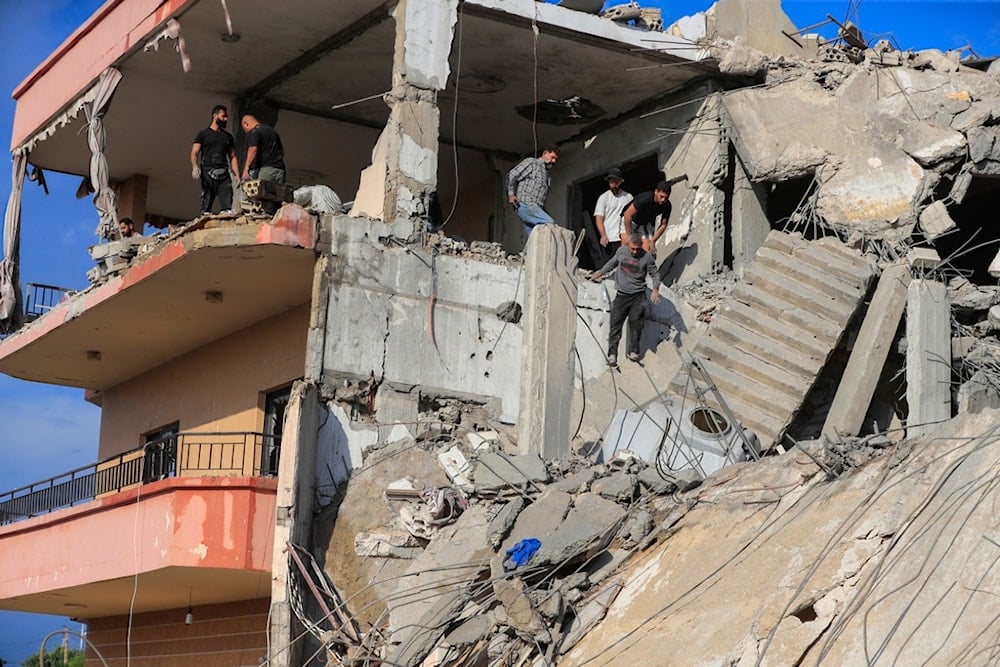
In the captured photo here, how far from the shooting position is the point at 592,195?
22.3 meters

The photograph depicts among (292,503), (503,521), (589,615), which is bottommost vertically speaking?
(589,615)

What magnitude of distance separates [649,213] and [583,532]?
24.1 ft

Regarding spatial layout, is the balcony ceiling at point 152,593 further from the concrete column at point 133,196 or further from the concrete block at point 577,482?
the concrete column at point 133,196

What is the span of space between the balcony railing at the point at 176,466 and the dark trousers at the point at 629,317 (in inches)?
162

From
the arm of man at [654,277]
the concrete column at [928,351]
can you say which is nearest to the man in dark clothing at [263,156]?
the arm of man at [654,277]

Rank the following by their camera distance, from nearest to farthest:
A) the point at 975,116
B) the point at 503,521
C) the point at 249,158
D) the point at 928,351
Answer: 1. the point at 503,521
2. the point at 928,351
3. the point at 249,158
4. the point at 975,116

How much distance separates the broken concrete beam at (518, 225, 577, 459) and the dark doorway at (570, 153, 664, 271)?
Result: 4458 mm

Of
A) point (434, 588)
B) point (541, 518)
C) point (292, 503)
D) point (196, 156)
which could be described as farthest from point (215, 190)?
point (541, 518)

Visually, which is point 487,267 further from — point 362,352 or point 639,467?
point 639,467

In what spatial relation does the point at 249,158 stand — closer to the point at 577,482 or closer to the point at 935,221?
the point at 577,482

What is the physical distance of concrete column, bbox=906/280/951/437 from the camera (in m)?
16.5

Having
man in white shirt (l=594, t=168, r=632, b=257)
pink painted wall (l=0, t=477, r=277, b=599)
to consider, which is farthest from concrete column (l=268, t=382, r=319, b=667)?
man in white shirt (l=594, t=168, r=632, b=257)

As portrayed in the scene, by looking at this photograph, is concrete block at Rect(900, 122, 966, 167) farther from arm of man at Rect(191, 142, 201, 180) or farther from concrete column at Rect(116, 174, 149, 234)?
concrete column at Rect(116, 174, 149, 234)

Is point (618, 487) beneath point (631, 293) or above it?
beneath
